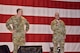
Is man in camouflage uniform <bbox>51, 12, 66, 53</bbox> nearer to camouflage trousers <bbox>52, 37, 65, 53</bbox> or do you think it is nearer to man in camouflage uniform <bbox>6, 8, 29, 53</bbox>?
camouflage trousers <bbox>52, 37, 65, 53</bbox>

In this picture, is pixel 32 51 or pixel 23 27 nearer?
pixel 32 51

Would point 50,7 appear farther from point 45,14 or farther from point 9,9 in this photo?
point 9,9

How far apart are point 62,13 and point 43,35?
101 cm

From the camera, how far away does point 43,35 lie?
7.89 meters

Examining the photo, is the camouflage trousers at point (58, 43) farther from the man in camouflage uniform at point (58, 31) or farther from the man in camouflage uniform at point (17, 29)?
the man in camouflage uniform at point (17, 29)

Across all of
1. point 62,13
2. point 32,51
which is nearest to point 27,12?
point 62,13

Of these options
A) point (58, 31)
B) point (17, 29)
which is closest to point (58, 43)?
point (58, 31)

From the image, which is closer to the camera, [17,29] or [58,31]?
[17,29]

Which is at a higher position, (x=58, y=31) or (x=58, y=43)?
(x=58, y=31)

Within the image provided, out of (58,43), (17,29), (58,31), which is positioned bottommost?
(58,43)

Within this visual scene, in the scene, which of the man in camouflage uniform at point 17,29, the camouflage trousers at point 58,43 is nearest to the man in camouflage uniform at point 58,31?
the camouflage trousers at point 58,43

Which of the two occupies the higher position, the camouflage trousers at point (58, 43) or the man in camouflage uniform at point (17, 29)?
the man in camouflage uniform at point (17, 29)

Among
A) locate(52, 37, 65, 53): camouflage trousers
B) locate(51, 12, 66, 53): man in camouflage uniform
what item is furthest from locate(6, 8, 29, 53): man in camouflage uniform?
locate(52, 37, 65, 53): camouflage trousers

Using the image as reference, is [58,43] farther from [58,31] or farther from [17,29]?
[17,29]
